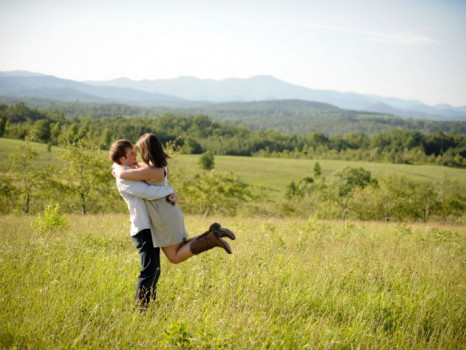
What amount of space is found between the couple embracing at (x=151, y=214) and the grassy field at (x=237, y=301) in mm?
448

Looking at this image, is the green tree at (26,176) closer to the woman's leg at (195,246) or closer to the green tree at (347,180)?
the woman's leg at (195,246)

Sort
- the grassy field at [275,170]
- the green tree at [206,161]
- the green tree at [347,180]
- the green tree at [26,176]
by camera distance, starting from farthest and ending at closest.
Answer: the green tree at [206,161]
the grassy field at [275,170]
the green tree at [347,180]
the green tree at [26,176]

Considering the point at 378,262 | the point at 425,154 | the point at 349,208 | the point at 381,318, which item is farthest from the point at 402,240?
the point at 425,154

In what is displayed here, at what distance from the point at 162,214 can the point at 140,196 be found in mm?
321

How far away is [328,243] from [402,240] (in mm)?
2267

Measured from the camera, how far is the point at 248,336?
3.35 m

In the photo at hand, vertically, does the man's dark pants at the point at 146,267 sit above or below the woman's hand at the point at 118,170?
below

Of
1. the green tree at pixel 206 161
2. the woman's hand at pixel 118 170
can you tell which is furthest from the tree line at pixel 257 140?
the woman's hand at pixel 118 170

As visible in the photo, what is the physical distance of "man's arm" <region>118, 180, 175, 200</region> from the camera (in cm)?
398

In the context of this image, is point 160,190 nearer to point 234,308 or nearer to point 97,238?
point 234,308

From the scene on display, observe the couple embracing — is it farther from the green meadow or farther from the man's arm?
the green meadow

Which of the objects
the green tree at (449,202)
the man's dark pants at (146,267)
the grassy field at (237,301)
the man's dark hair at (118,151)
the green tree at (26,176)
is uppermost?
the man's dark hair at (118,151)

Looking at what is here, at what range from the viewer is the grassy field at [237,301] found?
Result: 333 cm

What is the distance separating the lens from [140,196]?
400cm
